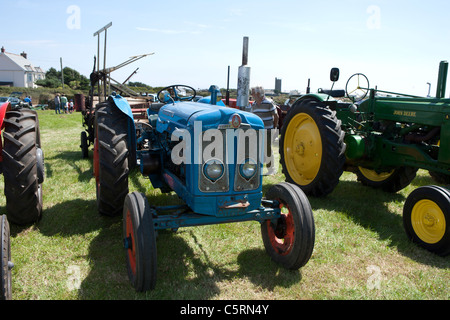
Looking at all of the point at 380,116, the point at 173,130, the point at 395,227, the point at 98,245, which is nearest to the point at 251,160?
the point at 173,130

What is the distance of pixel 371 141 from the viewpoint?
5039 millimetres

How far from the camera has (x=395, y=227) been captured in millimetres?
4207

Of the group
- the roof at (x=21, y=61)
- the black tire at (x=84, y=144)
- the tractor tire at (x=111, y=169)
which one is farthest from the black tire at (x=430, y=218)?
the roof at (x=21, y=61)

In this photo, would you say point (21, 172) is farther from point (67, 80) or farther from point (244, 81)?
point (67, 80)

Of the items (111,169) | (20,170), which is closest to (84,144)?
(20,170)

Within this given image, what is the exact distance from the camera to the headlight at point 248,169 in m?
2.97

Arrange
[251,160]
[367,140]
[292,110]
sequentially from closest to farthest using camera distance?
[251,160]
[367,140]
[292,110]

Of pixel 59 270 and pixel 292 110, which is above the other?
pixel 292 110

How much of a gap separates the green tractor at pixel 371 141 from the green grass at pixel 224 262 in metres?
0.55

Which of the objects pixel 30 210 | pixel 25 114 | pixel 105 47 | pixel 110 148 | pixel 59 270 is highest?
pixel 105 47

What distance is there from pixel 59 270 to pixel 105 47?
5815mm

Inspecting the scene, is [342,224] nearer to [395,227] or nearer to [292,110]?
[395,227]

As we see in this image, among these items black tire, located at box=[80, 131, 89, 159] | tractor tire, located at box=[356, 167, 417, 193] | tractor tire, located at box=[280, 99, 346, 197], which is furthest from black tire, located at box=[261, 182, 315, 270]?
black tire, located at box=[80, 131, 89, 159]

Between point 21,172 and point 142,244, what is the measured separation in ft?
5.60
